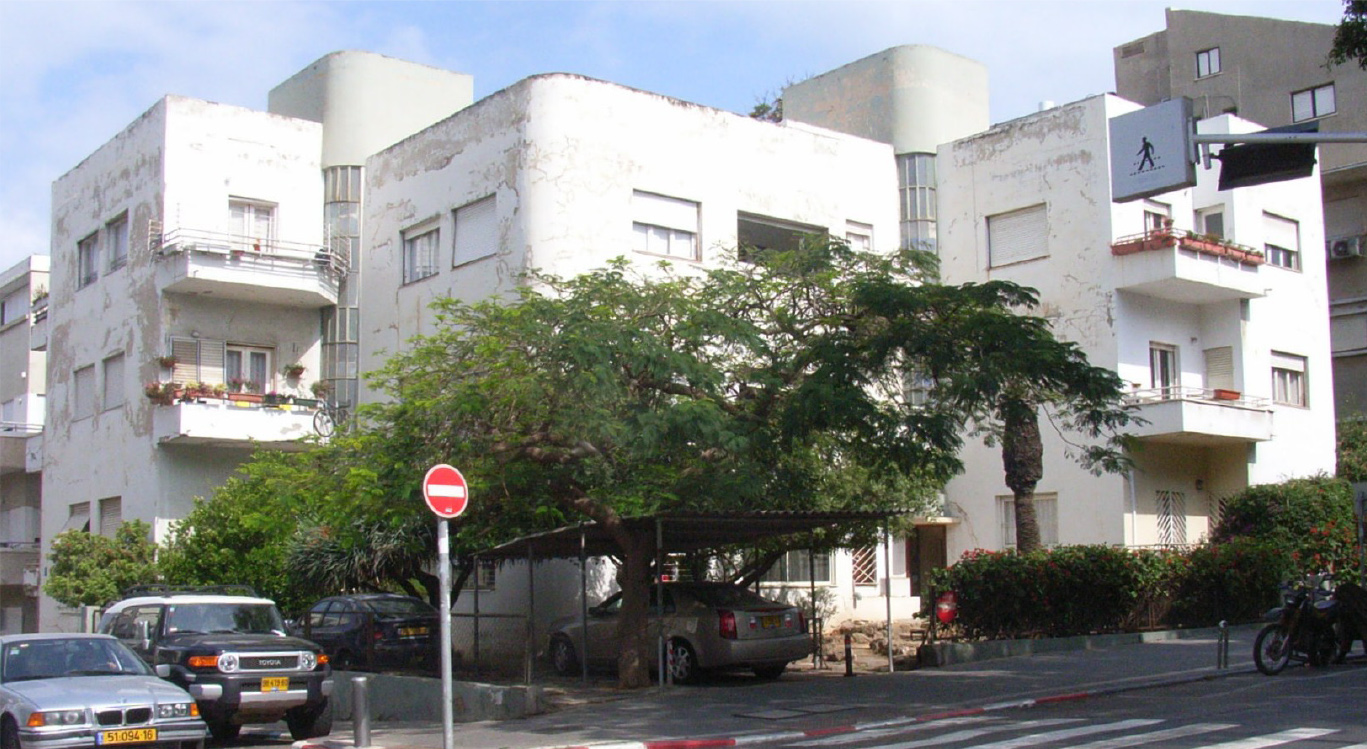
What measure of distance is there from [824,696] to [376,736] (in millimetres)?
5386

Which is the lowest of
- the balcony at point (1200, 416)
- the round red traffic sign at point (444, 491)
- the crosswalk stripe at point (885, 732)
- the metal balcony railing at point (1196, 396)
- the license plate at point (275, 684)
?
the crosswalk stripe at point (885, 732)

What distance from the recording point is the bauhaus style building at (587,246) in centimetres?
2653

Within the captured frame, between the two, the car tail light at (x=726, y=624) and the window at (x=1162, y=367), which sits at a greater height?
the window at (x=1162, y=367)

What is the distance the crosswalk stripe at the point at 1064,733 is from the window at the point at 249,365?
20.2m

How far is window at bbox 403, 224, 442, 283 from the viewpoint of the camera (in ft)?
91.5

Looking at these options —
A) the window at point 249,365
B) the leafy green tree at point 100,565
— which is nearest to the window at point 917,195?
the window at point 249,365

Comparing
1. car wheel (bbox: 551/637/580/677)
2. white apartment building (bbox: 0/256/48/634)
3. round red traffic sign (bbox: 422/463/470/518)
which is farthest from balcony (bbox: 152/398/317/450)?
round red traffic sign (bbox: 422/463/470/518)

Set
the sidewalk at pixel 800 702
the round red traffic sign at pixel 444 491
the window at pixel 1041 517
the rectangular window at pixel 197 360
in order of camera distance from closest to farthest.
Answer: the round red traffic sign at pixel 444 491 < the sidewalk at pixel 800 702 < the rectangular window at pixel 197 360 < the window at pixel 1041 517

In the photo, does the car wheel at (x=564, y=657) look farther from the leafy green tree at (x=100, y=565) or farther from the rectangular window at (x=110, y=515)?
the rectangular window at (x=110, y=515)

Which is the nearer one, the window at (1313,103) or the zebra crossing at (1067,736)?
the zebra crossing at (1067,736)

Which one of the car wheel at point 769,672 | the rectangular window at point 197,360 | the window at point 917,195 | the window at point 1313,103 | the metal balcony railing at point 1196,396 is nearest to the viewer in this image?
the car wheel at point 769,672

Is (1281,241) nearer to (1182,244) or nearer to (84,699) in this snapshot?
(1182,244)

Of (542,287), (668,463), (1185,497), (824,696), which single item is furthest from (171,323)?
(1185,497)

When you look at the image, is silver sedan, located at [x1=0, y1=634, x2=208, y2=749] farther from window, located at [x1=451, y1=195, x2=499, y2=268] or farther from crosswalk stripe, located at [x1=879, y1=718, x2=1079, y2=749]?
window, located at [x1=451, y1=195, x2=499, y2=268]
